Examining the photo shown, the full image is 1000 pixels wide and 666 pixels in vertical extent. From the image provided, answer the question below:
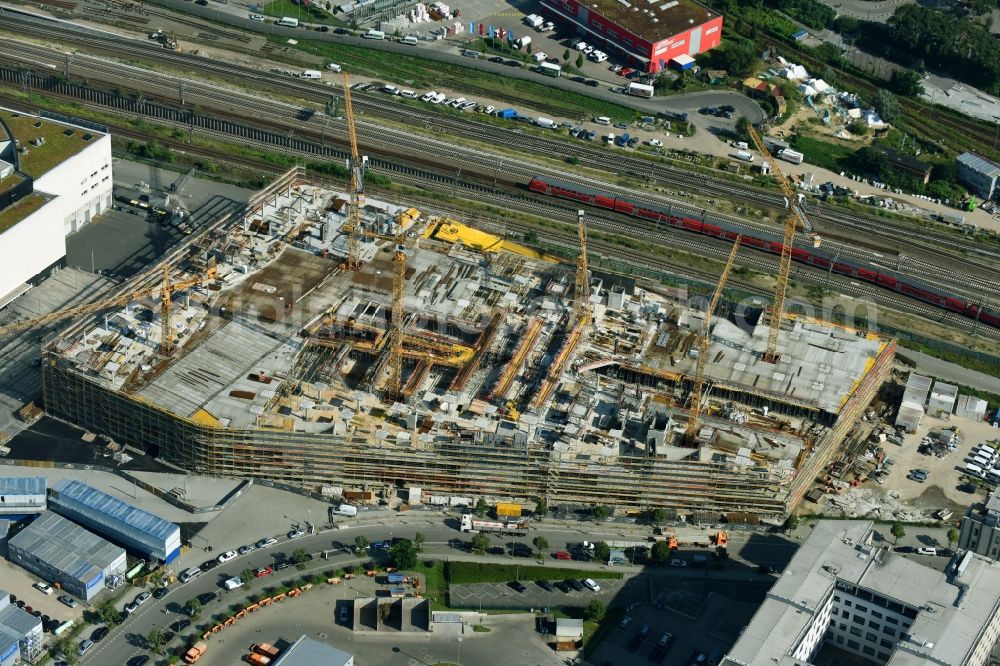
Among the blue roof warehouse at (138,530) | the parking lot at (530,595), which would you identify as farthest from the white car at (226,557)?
the parking lot at (530,595)

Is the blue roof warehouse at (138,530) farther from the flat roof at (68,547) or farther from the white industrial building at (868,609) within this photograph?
the white industrial building at (868,609)

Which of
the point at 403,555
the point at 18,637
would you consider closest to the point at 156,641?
the point at 18,637

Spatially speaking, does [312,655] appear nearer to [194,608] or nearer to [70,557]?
[194,608]

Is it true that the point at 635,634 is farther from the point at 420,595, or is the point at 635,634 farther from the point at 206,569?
the point at 206,569

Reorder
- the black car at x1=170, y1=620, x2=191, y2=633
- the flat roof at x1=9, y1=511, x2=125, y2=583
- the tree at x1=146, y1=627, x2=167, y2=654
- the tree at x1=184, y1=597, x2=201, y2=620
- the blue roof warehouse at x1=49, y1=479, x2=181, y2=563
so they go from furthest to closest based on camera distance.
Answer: the blue roof warehouse at x1=49, y1=479, x2=181, y2=563 < the flat roof at x1=9, y1=511, x2=125, y2=583 < the tree at x1=184, y1=597, x2=201, y2=620 < the black car at x1=170, y1=620, x2=191, y2=633 < the tree at x1=146, y1=627, x2=167, y2=654

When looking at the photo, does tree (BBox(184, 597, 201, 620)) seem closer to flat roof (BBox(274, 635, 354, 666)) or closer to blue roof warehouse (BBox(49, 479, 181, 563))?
blue roof warehouse (BBox(49, 479, 181, 563))

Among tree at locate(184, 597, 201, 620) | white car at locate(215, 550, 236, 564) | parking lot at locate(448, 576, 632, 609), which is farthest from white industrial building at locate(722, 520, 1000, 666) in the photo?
white car at locate(215, 550, 236, 564)

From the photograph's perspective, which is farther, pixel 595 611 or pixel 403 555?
pixel 403 555

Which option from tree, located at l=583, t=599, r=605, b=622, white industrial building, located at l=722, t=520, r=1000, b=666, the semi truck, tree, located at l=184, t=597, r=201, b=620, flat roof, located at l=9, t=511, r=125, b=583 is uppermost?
white industrial building, located at l=722, t=520, r=1000, b=666
